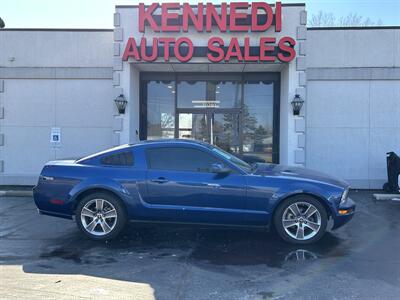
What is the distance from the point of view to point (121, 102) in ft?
37.4

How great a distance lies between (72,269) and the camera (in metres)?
5.14

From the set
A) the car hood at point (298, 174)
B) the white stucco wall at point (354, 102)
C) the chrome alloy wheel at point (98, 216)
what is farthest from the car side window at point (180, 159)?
the white stucco wall at point (354, 102)

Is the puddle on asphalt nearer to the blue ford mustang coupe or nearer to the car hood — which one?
the blue ford mustang coupe

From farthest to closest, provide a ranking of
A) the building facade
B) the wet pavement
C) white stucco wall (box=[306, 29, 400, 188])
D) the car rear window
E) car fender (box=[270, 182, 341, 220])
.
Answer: white stucco wall (box=[306, 29, 400, 188])
the building facade
the car rear window
car fender (box=[270, 182, 341, 220])
the wet pavement

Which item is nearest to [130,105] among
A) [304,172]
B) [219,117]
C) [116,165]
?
[219,117]

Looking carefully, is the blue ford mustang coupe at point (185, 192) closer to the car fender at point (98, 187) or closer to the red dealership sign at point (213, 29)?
the car fender at point (98, 187)

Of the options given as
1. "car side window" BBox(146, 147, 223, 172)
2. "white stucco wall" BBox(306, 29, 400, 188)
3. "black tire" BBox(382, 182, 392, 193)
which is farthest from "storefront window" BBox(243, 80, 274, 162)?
"car side window" BBox(146, 147, 223, 172)

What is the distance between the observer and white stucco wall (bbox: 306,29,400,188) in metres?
11.7

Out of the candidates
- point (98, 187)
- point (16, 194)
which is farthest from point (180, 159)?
point (16, 194)

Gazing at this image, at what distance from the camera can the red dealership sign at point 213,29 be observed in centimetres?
1091

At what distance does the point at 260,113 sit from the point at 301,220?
7.13 meters

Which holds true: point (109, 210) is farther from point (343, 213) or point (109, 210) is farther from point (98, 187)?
point (343, 213)

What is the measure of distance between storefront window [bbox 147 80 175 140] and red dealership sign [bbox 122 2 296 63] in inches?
80.9

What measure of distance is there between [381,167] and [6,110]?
11443 millimetres
